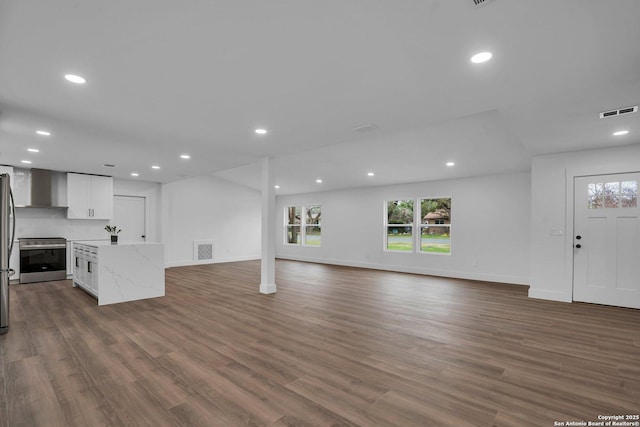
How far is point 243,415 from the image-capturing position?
6.47ft

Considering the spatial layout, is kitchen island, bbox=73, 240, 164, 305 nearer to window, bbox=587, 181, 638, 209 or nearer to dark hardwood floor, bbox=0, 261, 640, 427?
dark hardwood floor, bbox=0, 261, 640, 427

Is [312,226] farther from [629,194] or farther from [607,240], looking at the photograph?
[629,194]

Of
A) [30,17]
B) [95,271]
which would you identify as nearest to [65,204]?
[95,271]

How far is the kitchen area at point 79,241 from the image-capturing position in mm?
4898

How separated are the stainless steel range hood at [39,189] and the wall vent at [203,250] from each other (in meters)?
3.65

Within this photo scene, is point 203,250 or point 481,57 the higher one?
point 481,57

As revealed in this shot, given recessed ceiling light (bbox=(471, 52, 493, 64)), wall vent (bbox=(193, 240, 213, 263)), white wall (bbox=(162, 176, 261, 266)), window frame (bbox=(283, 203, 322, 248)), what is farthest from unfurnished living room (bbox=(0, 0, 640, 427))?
window frame (bbox=(283, 203, 322, 248))

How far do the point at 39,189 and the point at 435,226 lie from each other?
9.44 m

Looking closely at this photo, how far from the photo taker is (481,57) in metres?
2.26

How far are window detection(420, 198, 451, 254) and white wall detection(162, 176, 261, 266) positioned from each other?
19.9ft

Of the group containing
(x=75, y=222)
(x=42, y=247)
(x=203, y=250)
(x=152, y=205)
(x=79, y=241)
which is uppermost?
(x=152, y=205)

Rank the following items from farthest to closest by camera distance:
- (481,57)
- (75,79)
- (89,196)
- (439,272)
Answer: (439,272)
(89,196)
(75,79)
(481,57)

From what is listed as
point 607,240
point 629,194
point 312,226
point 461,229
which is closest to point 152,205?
point 312,226

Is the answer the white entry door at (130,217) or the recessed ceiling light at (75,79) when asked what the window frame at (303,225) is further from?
the recessed ceiling light at (75,79)
